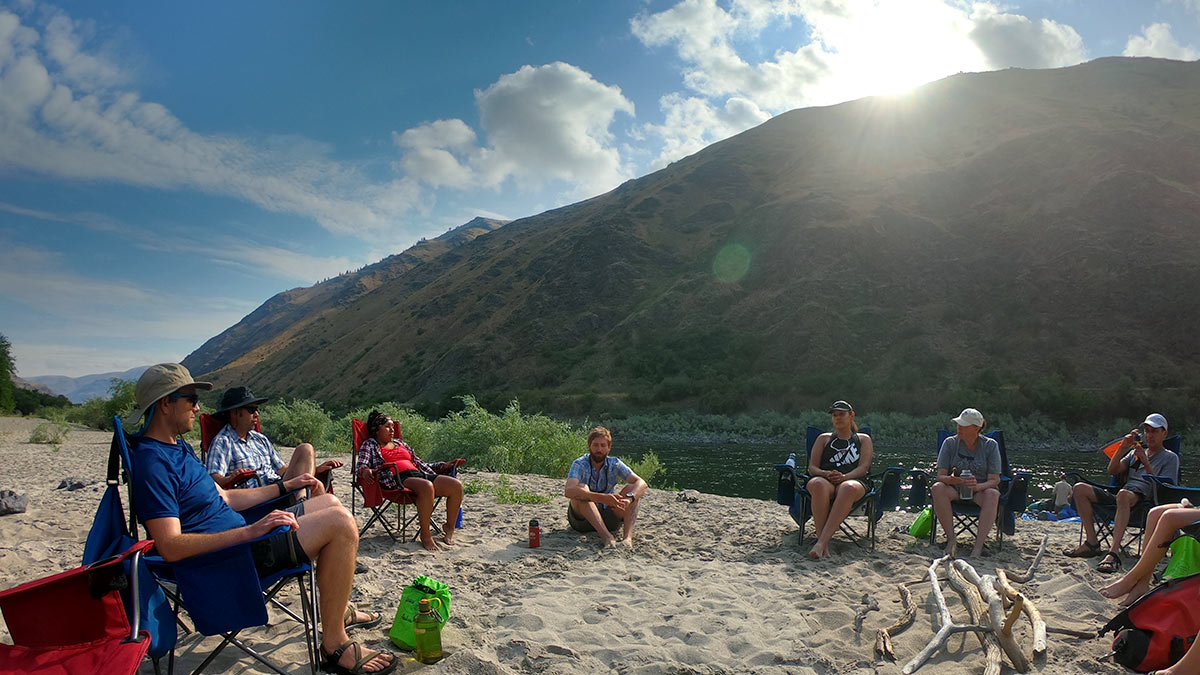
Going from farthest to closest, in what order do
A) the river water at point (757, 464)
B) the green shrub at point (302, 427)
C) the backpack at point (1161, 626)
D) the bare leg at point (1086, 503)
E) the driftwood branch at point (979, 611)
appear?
the green shrub at point (302, 427), the river water at point (757, 464), the bare leg at point (1086, 503), the driftwood branch at point (979, 611), the backpack at point (1161, 626)

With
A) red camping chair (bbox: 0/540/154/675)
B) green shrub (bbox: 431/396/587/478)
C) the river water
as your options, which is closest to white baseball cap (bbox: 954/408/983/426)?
red camping chair (bbox: 0/540/154/675)

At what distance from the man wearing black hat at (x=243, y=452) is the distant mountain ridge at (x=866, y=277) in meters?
31.3

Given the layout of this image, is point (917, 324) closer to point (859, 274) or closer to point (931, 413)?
point (859, 274)

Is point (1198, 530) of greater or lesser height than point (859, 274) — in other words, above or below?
below

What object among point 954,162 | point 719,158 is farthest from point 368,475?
point 719,158

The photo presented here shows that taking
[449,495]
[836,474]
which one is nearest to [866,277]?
[836,474]

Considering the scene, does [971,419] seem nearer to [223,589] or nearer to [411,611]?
[411,611]

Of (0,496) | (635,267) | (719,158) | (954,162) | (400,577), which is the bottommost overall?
(400,577)

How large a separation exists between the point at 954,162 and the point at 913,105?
19.6m

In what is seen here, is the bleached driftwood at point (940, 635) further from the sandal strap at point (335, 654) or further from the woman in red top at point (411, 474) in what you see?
the woman in red top at point (411, 474)

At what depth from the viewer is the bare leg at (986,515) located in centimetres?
539

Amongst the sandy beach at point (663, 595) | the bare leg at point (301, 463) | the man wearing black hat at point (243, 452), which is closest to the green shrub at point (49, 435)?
the sandy beach at point (663, 595)

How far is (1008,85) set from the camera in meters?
71.2

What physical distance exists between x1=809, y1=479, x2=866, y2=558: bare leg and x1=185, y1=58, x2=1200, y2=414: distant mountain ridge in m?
28.8
